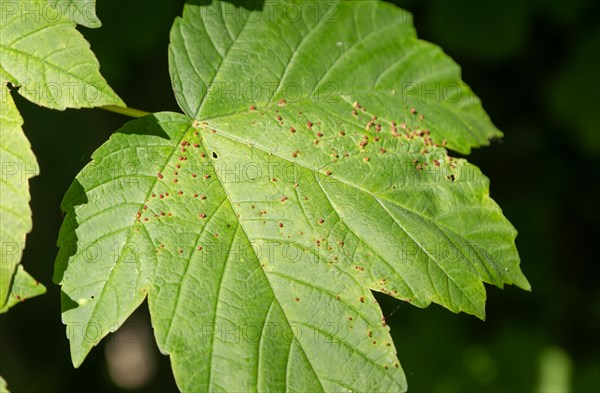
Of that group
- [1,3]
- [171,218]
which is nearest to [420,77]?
[171,218]

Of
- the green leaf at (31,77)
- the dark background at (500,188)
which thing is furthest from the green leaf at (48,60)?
the dark background at (500,188)

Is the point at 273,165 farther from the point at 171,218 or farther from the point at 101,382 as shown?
the point at 101,382

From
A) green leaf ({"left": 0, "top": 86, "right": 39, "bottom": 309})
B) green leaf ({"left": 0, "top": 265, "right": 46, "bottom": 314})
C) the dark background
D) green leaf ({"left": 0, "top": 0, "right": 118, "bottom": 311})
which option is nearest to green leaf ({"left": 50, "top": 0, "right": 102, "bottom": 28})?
green leaf ({"left": 0, "top": 0, "right": 118, "bottom": 311})

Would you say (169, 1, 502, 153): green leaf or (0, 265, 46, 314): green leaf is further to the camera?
(169, 1, 502, 153): green leaf

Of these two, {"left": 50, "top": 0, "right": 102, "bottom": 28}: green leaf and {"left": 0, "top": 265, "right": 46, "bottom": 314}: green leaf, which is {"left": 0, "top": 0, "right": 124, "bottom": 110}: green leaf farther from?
{"left": 0, "top": 265, "right": 46, "bottom": 314}: green leaf

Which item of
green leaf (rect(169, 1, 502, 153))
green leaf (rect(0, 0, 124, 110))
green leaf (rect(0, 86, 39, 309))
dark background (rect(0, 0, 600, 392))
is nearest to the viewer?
green leaf (rect(0, 86, 39, 309))

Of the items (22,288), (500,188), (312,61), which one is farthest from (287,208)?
(500,188)

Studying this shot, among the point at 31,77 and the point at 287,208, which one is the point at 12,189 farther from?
the point at 287,208

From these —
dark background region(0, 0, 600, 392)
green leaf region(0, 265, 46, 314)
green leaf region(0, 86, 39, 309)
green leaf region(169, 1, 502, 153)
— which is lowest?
dark background region(0, 0, 600, 392)
